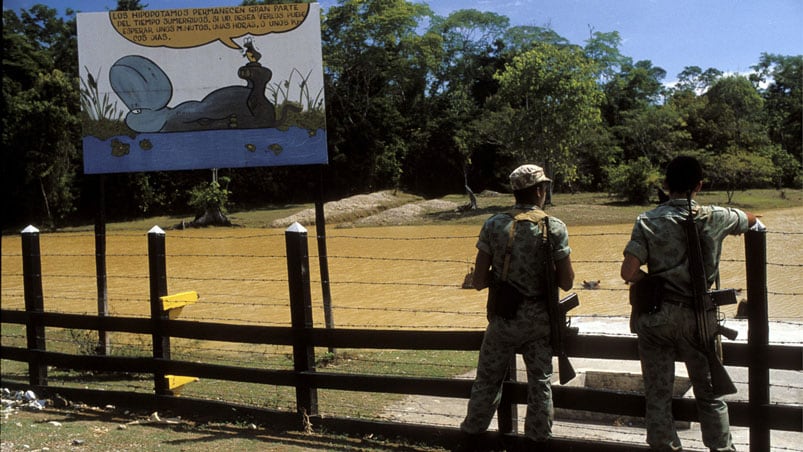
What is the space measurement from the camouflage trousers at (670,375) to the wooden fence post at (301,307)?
254 centimetres

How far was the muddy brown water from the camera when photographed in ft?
40.7

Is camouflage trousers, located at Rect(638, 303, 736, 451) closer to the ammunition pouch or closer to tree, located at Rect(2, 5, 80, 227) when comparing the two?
the ammunition pouch

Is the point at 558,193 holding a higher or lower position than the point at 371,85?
lower

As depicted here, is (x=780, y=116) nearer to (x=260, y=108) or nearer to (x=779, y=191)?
(x=779, y=191)

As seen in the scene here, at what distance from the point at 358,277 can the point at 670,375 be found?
1747cm

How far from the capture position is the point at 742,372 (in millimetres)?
7301

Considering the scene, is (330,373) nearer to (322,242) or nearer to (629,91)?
(322,242)

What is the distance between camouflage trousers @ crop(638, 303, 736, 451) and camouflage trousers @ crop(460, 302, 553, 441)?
1.79 feet

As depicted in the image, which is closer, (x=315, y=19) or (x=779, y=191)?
(x=315, y=19)

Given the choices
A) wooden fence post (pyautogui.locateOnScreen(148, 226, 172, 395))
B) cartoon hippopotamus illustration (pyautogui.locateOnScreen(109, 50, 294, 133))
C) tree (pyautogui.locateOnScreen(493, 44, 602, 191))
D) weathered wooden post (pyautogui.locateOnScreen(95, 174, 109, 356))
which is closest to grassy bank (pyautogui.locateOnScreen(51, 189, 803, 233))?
tree (pyautogui.locateOnScreen(493, 44, 602, 191))

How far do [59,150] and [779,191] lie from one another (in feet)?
119

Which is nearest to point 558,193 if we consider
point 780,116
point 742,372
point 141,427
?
point 780,116

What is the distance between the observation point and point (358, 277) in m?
21.1

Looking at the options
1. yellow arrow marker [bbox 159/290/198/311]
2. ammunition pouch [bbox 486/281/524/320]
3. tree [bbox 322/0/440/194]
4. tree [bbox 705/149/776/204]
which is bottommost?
yellow arrow marker [bbox 159/290/198/311]
